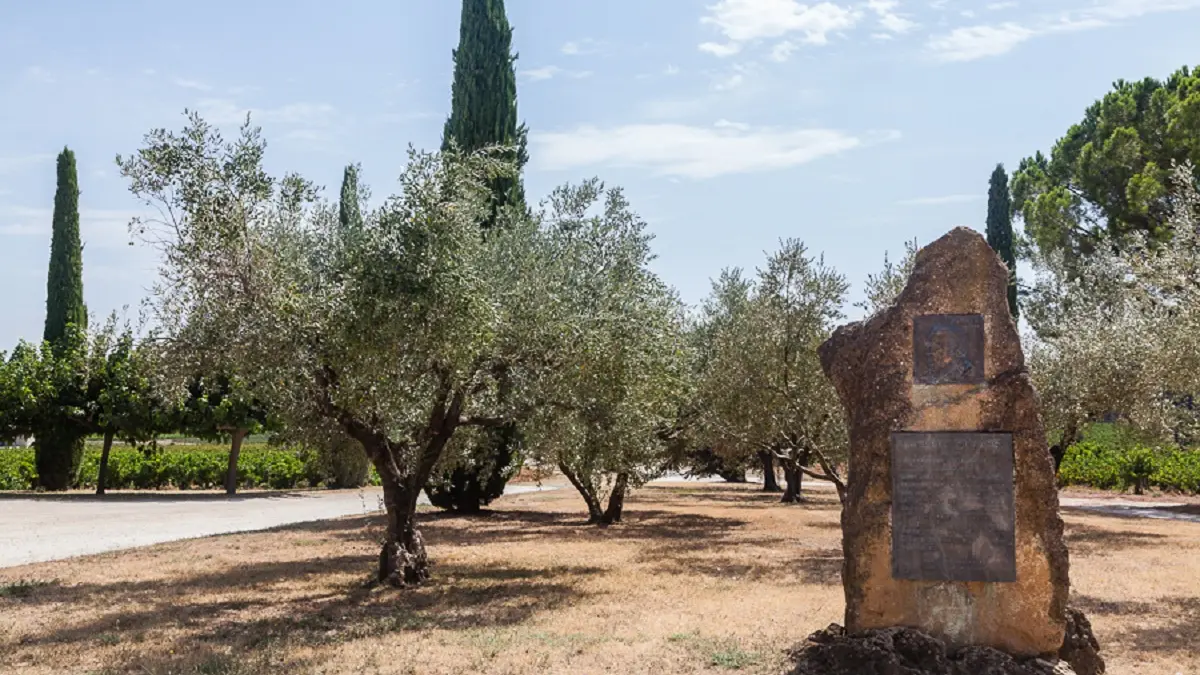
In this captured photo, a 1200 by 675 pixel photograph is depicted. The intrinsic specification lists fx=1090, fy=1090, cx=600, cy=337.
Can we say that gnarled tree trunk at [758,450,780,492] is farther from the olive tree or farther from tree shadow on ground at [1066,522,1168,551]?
the olive tree

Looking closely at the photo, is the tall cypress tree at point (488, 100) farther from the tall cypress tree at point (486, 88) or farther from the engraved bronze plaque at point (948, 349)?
the engraved bronze plaque at point (948, 349)

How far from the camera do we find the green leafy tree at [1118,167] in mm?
37875

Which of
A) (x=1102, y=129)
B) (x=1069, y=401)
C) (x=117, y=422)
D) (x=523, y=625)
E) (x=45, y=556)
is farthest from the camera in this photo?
(x=1102, y=129)

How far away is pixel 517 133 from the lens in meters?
26.8

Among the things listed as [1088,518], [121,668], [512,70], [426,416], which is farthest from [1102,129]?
[121,668]

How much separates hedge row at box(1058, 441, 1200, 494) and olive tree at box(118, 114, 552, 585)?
28.9 meters

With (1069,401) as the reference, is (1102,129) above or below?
above

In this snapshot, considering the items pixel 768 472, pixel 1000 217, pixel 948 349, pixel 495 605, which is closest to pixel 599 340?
pixel 495 605

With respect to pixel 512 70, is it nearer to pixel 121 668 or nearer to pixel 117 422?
pixel 117 422

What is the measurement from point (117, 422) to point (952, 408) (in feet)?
103

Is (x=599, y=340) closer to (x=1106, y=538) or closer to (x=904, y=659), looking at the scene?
(x=904, y=659)

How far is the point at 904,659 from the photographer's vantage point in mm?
8438

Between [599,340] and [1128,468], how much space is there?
3223 centimetres

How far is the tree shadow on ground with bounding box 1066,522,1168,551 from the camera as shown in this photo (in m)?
20.2
